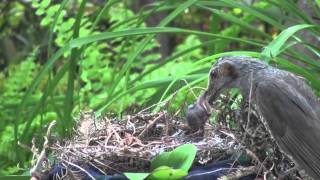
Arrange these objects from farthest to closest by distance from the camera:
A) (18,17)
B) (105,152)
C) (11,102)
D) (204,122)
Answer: (18,17) → (11,102) → (204,122) → (105,152)

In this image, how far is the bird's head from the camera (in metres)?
1.98

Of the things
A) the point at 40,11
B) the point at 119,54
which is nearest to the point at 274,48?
the point at 119,54

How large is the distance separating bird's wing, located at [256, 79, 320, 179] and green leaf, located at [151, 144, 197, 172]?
25 cm

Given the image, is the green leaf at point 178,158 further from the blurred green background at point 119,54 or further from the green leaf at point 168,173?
the blurred green background at point 119,54

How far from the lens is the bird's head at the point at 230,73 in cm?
198

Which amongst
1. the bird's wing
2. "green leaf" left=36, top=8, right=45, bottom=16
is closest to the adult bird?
the bird's wing

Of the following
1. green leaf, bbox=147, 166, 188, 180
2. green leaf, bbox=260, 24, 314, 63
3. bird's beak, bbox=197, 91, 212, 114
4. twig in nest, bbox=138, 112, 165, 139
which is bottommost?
green leaf, bbox=147, 166, 188, 180

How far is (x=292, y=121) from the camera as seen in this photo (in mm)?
1920

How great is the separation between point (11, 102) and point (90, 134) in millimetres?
2205

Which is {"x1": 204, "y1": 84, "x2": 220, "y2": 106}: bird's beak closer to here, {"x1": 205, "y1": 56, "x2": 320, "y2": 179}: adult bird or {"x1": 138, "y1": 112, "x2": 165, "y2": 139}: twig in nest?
{"x1": 205, "y1": 56, "x2": 320, "y2": 179}: adult bird

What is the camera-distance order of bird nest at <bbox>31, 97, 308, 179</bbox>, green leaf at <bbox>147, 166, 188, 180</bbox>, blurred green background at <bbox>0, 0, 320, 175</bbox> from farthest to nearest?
blurred green background at <bbox>0, 0, 320, 175</bbox>
bird nest at <bbox>31, 97, 308, 179</bbox>
green leaf at <bbox>147, 166, 188, 180</bbox>

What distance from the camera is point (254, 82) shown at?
78.6 inches

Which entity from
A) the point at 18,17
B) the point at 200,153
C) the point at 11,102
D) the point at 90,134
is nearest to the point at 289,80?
the point at 200,153

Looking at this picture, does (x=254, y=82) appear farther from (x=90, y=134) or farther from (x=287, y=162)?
(x=90, y=134)
